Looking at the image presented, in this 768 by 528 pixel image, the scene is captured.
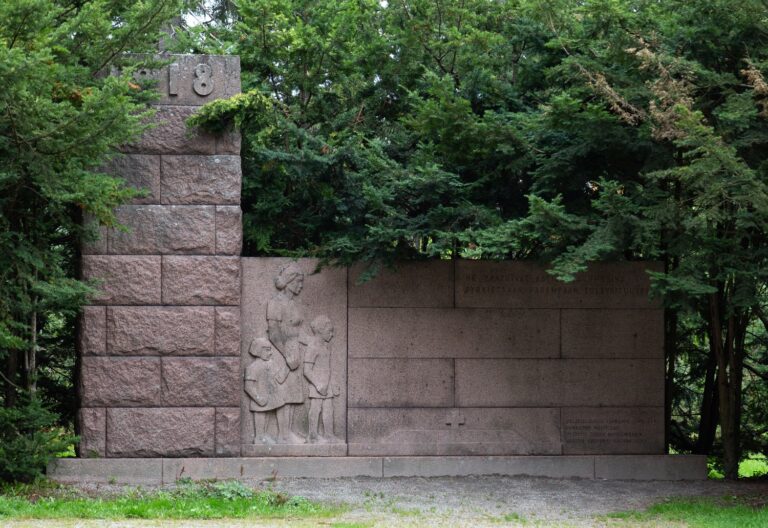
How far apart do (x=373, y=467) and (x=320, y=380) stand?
107 cm

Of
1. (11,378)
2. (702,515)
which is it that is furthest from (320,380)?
(702,515)

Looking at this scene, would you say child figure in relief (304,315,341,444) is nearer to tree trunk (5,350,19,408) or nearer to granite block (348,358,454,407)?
granite block (348,358,454,407)

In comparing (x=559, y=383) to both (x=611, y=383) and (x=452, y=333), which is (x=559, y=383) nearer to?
(x=611, y=383)

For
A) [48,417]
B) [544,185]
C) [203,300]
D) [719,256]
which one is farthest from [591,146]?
[48,417]

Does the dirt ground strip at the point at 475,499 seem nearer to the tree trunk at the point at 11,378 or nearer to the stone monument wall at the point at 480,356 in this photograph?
the stone monument wall at the point at 480,356

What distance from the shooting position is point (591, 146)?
1060 centimetres

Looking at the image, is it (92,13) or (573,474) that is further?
(573,474)

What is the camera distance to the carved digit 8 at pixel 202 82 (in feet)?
36.4

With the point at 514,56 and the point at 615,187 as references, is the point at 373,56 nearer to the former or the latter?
the point at 514,56

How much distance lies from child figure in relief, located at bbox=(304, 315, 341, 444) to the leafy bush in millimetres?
2452

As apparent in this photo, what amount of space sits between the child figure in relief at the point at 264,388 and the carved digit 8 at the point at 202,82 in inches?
105

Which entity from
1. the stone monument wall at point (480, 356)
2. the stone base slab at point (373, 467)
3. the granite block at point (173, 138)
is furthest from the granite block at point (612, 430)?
the granite block at point (173, 138)

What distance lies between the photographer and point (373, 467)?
11.1m

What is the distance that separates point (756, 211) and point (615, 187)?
132 cm
